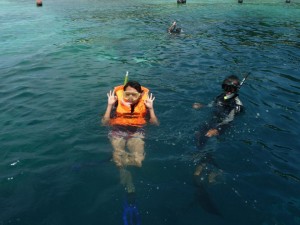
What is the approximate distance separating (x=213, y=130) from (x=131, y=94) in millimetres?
2094

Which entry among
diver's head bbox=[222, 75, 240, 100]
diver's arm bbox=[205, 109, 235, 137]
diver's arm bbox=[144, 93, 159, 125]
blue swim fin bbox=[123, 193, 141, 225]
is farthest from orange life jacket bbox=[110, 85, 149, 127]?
blue swim fin bbox=[123, 193, 141, 225]

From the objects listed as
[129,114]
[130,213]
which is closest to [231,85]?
[129,114]

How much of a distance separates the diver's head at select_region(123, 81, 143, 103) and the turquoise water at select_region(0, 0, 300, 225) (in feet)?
3.30

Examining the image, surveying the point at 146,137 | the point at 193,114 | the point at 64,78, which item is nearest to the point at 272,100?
the point at 193,114

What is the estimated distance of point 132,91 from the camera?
6.21 m

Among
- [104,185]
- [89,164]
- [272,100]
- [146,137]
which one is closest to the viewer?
[104,185]

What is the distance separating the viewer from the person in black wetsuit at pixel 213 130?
518 centimetres

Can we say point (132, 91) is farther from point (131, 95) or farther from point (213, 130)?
point (213, 130)

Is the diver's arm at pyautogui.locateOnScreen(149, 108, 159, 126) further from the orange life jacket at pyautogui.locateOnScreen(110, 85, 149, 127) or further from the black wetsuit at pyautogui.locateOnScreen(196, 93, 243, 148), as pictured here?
the black wetsuit at pyautogui.locateOnScreen(196, 93, 243, 148)

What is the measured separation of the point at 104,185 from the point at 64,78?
6.71 metres

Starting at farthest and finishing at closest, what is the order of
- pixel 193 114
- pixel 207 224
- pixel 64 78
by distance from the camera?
1. pixel 64 78
2. pixel 193 114
3. pixel 207 224

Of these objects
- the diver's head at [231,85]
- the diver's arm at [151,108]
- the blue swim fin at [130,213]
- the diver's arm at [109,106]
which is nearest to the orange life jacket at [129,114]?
the diver's arm at [109,106]

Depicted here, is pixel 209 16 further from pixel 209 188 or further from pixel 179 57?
pixel 209 188

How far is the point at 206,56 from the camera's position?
13992mm
